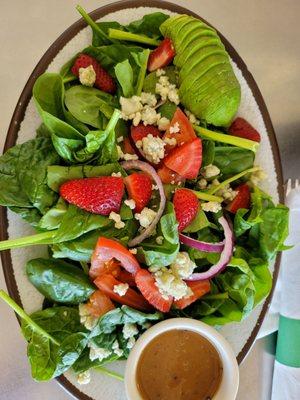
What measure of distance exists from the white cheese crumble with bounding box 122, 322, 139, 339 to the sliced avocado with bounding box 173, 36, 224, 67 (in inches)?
17.3

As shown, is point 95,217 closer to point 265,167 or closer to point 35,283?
point 35,283

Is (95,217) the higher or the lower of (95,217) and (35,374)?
the higher

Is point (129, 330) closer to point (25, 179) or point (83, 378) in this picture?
point (83, 378)

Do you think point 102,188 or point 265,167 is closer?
point 102,188

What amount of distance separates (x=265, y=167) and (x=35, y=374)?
0.54 m

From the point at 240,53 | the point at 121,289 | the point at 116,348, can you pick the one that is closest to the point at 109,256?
the point at 121,289

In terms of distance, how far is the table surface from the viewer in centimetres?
111

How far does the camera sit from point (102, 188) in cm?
86

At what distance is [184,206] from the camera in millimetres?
902

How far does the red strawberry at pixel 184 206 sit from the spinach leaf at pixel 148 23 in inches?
11.6

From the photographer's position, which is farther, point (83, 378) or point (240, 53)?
point (240, 53)

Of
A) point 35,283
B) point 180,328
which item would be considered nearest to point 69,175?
point 35,283

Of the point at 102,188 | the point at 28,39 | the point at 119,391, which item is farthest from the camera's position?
the point at 28,39

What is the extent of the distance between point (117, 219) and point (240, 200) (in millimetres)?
245
